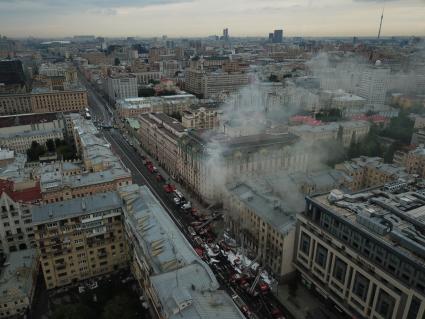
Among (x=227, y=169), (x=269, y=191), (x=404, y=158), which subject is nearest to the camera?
(x=269, y=191)

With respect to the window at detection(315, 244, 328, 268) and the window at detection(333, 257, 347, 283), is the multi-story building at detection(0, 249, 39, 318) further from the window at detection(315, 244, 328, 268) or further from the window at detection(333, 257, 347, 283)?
the window at detection(333, 257, 347, 283)

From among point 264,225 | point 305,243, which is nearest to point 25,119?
point 264,225

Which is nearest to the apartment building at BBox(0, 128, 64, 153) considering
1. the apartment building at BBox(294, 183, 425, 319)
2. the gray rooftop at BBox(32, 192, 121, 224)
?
the gray rooftop at BBox(32, 192, 121, 224)

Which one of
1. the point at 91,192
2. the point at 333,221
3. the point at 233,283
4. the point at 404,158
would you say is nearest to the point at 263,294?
the point at 233,283

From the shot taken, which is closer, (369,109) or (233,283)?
(233,283)

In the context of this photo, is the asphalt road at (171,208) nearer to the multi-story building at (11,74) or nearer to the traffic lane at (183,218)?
the traffic lane at (183,218)

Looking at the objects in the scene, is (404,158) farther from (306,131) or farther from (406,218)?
(406,218)
